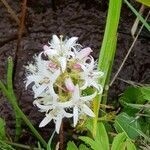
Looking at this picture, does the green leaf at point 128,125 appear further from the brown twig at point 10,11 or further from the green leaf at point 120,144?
the brown twig at point 10,11

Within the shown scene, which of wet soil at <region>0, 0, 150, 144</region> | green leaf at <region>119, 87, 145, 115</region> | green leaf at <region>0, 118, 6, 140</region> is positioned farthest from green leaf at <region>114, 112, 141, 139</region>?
green leaf at <region>0, 118, 6, 140</region>

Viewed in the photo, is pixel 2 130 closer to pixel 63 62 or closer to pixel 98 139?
pixel 98 139

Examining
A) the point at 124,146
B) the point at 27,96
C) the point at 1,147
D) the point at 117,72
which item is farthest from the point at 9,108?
the point at 124,146

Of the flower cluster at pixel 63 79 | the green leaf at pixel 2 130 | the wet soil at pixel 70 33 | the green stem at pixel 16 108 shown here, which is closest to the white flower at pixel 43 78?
the flower cluster at pixel 63 79

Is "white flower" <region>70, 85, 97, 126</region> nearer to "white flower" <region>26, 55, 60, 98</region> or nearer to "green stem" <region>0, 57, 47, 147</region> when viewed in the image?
"white flower" <region>26, 55, 60, 98</region>

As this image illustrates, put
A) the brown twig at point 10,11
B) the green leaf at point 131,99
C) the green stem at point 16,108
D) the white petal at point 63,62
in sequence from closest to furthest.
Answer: the white petal at point 63,62
the green stem at point 16,108
the green leaf at point 131,99
the brown twig at point 10,11
